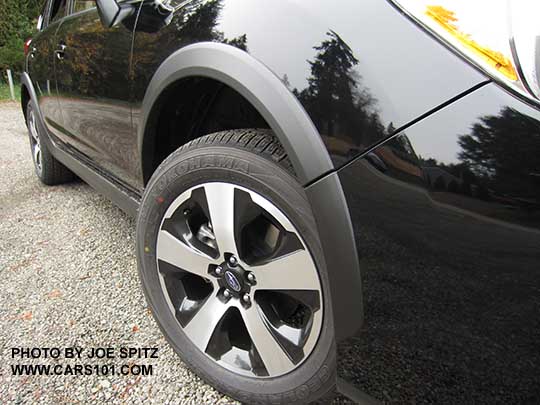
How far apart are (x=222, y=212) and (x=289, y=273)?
10.7 inches

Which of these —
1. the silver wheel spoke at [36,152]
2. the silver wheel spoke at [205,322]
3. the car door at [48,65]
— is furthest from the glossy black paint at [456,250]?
the silver wheel spoke at [36,152]

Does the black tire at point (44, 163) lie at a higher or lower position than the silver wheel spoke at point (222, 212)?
lower

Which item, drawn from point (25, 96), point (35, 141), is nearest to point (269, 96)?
point (35, 141)

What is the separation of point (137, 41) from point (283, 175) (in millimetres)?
855

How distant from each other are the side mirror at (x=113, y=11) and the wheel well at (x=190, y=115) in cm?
37

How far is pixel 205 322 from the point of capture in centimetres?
146

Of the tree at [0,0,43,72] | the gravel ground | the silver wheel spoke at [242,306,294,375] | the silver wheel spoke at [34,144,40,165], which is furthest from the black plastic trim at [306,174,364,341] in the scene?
the tree at [0,0,43,72]

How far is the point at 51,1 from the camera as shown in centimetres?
326

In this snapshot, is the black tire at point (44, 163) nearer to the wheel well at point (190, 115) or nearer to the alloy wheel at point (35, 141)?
the alloy wheel at point (35, 141)

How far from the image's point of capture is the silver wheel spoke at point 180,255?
1.42m

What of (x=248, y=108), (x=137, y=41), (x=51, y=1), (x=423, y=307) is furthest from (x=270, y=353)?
(x=51, y=1)

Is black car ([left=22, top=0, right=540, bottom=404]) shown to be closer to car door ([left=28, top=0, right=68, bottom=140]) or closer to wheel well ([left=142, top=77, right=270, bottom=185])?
wheel well ([left=142, top=77, right=270, bottom=185])

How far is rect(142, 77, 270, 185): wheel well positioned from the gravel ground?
715 mm

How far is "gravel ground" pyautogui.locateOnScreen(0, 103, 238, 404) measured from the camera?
1597 millimetres
